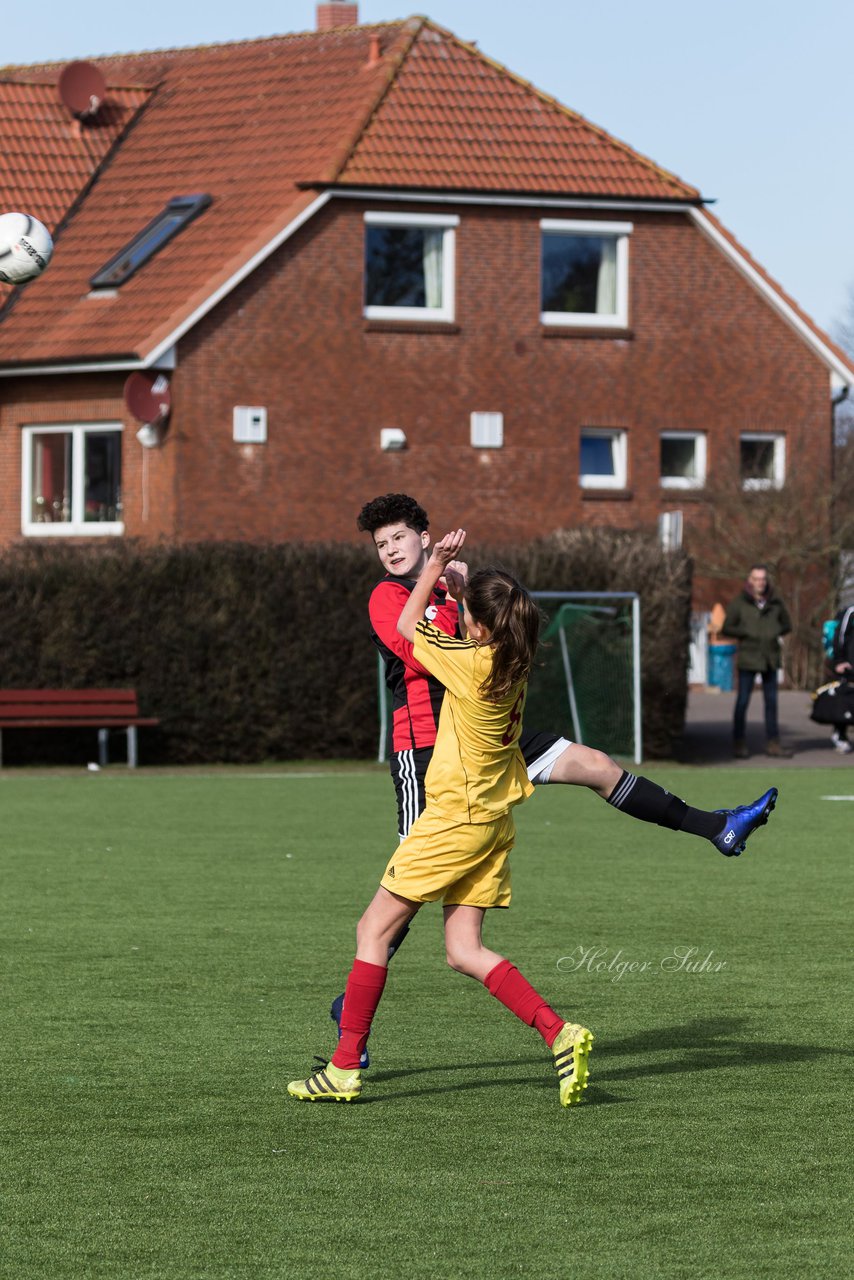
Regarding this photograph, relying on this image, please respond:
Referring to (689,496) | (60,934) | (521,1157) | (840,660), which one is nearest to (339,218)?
(689,496)

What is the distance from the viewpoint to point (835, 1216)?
513cm

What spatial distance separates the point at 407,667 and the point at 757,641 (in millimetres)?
17084

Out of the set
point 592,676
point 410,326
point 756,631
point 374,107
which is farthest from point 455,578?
point 374,107

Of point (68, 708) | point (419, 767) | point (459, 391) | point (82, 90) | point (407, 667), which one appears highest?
point (82, 90)

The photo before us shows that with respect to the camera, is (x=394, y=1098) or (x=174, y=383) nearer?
(x=394, y=1098)

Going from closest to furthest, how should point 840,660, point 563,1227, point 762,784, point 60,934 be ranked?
point 563,1227
point 60,934
point 762,784
point 840,660

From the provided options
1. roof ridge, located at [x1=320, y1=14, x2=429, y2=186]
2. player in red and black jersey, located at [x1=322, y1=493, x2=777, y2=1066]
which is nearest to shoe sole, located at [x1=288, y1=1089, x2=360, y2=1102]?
player in red and black jersey, located at [x1=322, y1=493, x2=777, y2=1066]

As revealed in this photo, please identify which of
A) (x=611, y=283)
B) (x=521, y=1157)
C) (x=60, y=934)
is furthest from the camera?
(x=611, y=283)

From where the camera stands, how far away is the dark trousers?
23.2 m

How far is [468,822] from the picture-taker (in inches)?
250

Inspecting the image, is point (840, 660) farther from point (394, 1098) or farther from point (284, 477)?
point (394, 1098)

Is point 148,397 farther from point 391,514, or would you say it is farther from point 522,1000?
point 522,1000

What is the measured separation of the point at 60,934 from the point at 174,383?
21807 mm

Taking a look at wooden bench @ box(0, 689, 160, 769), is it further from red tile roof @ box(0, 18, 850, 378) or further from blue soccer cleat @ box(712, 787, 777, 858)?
blue soccer cleat @ box(712, 787, 777, 858)
